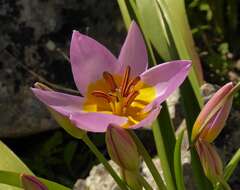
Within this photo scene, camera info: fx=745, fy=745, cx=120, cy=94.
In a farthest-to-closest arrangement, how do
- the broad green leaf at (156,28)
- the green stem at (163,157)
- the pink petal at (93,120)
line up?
1. the broad green leaf at (156,28)
2. the green stem at (163,157)
3. the pink petal at (93,120)

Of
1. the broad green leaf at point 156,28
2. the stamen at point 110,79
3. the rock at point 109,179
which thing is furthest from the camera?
the rock at point 109,179

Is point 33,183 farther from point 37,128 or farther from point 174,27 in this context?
point 37,128

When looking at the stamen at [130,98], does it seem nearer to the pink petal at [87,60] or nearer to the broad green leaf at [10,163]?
the pink petal at [87,60]

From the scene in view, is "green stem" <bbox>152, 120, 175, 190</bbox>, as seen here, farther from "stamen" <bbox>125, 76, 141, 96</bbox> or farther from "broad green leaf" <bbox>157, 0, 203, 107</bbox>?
"stamen" <bbox>125, 76, 141, 96</bbox>

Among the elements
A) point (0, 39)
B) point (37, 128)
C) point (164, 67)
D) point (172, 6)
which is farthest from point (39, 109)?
point (164, 67)

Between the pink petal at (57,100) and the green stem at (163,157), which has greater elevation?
the pink petal at (57,100)

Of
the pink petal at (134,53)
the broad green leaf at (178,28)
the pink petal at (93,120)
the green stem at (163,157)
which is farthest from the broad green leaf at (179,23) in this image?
the pink petal at (93,120)

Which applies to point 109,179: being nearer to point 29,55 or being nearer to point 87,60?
point 29,55
